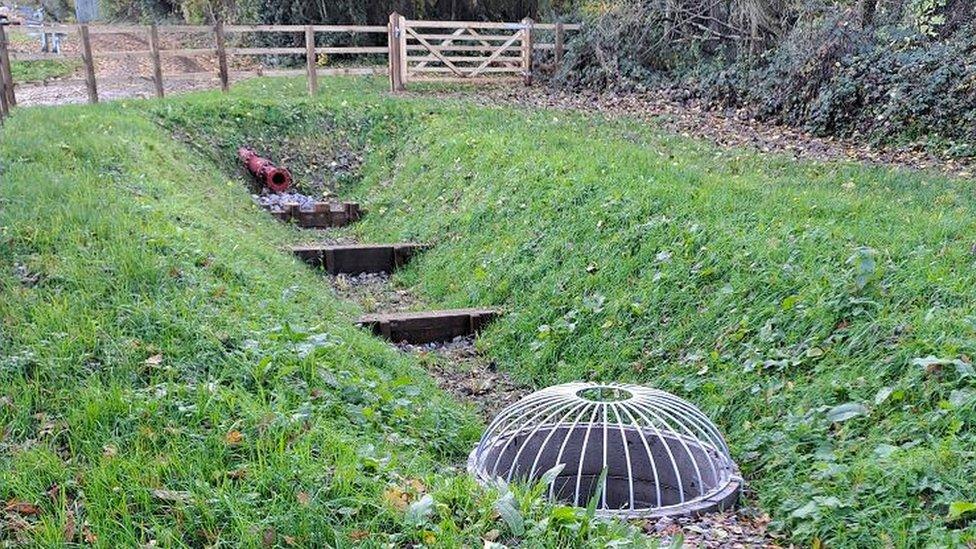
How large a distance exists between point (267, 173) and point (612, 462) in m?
8.82

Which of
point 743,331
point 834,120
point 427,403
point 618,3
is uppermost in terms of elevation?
point 618,3

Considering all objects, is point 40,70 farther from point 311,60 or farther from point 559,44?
point 559,44

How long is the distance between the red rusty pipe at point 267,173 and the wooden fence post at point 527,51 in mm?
7546

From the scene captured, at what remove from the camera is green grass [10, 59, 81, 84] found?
785 inches

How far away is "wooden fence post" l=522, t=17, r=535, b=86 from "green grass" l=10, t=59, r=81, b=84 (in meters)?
10.8

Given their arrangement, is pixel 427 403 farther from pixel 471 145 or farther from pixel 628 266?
pixel 471 145

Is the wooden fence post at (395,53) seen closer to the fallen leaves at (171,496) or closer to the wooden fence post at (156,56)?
the wooden fence post at (156,56)

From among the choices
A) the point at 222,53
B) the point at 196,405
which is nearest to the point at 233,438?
the point at 196,405

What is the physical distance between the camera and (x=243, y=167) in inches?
510

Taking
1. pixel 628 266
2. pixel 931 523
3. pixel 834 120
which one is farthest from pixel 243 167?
pixel 931 523

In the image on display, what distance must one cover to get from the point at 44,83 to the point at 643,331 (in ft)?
57.7

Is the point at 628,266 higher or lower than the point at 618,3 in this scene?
lower

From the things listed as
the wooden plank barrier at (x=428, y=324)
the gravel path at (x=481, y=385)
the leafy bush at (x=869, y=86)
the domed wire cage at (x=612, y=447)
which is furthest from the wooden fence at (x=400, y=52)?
the domed wire cage at (x=612, y=447)

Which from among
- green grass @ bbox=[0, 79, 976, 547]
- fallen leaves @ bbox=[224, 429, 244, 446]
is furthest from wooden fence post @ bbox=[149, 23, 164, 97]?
fallen leaves @ bbox=[224, 429, 244, 446]
